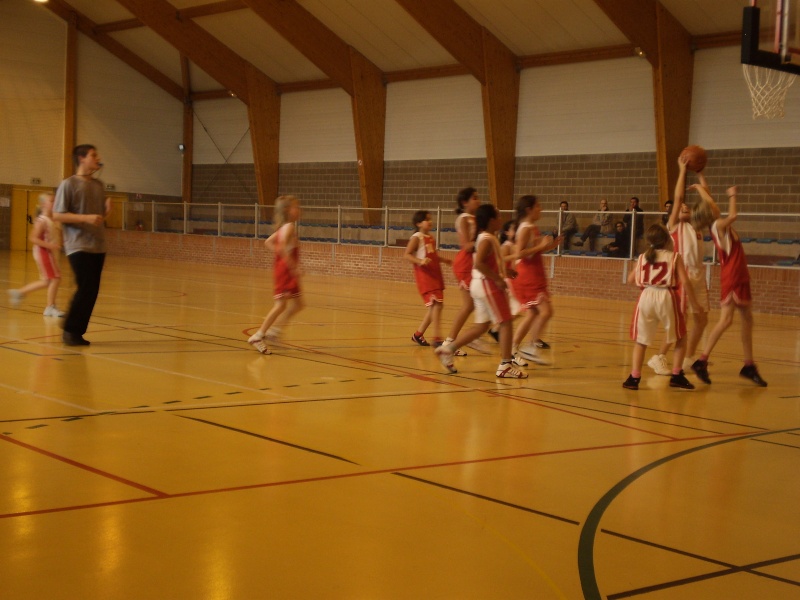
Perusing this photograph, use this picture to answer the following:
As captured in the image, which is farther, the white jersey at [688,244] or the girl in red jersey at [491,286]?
the white jersey at [688,244]

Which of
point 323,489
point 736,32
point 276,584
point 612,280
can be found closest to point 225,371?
point 323,489

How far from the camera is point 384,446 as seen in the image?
5.12 metres

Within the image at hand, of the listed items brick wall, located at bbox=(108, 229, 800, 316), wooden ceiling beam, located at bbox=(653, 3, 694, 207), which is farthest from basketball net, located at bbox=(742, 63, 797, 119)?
wooden ceiling beam, located at bbox=(653, 3, 694, 207)

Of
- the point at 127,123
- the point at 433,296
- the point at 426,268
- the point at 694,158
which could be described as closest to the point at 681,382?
the point at 694,158

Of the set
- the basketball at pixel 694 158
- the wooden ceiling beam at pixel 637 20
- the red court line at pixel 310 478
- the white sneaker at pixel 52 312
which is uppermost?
the wooden ceiling beam at pixel 637 20

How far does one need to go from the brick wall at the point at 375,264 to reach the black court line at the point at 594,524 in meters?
12.3

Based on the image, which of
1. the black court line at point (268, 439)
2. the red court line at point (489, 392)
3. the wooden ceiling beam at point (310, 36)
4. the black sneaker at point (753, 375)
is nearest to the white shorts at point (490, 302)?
the red court line at point (489, 392)

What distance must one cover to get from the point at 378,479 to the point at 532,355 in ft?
16.3

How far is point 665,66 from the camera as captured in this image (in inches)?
803

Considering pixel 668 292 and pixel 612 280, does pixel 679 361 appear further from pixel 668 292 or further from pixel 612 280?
pixel 612 280

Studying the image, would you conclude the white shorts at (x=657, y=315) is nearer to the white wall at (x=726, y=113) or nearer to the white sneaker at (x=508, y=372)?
the white sneaker at (x=508, y=372)

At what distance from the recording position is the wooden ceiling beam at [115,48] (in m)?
31.0

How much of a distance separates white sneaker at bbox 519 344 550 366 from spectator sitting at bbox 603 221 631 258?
1024 cm

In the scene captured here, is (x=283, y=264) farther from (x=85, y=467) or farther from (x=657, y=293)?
(x=85, y=467)
